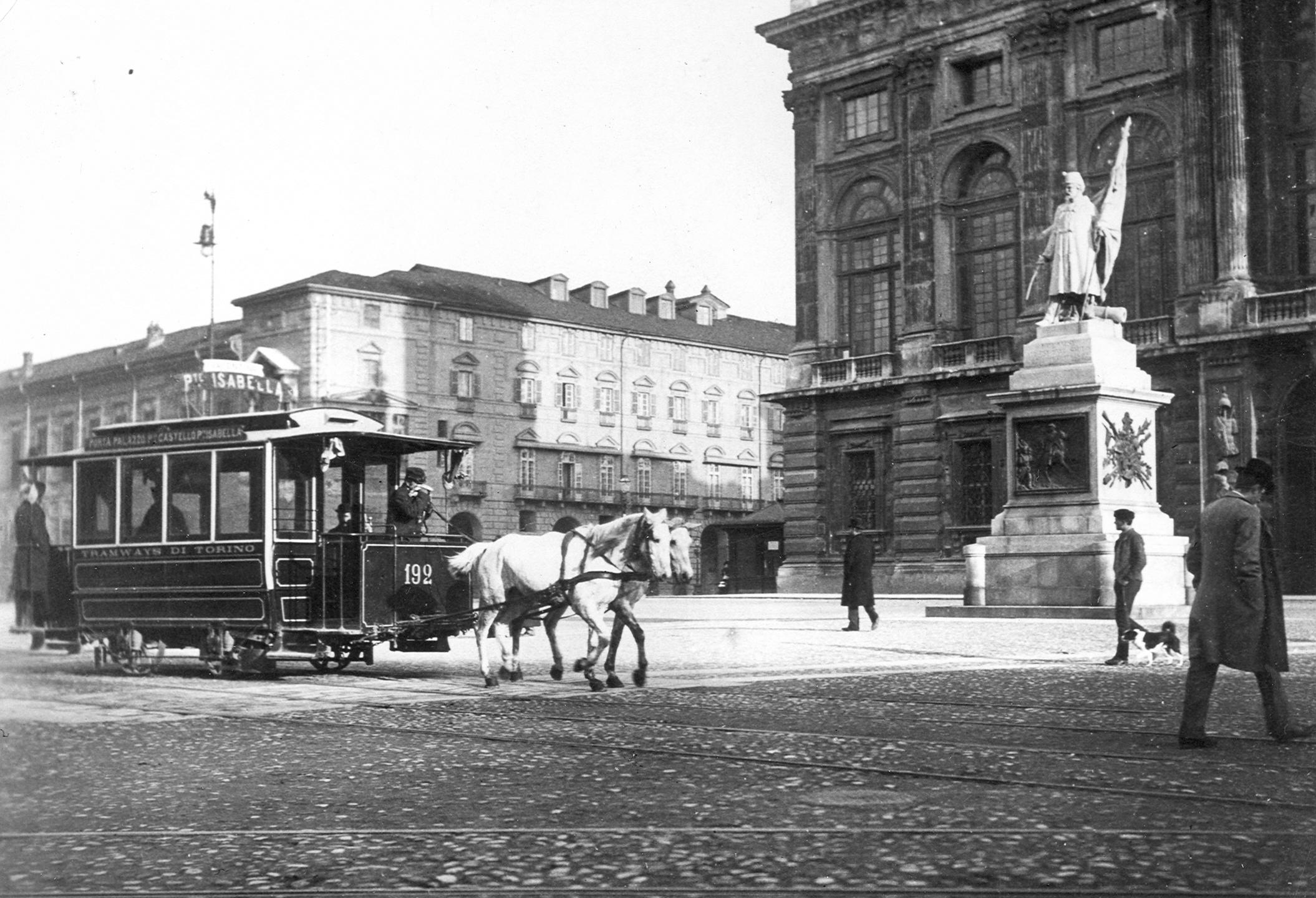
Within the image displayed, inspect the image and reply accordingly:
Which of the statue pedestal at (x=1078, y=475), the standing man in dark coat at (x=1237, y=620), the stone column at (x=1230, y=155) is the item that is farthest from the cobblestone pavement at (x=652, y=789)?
the stone column at (x=1230, y=155)

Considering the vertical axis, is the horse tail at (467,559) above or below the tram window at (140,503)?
below

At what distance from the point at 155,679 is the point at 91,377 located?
17.7 ft

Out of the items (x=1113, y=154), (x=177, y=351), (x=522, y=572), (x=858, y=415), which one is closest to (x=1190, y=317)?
(x=1113, y=154)

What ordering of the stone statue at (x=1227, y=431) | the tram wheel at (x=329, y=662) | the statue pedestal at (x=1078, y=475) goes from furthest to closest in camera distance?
the stone statue at (x=1227, y=431) → the statue pedestal at (x=1078, y=475) → the tram wheel at (x=329, y=662)

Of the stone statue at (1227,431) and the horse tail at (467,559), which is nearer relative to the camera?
the horse tail at (467,559)

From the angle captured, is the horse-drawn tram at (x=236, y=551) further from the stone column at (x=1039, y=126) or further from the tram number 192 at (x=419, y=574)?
the stone column at (x=1039, y=126)

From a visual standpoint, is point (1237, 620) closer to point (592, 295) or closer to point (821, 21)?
point (821, 21)

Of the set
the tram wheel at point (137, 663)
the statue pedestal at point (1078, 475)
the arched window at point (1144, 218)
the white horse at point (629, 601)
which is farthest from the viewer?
the arched window at point (1144, 218)

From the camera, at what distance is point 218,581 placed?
15.6 metres

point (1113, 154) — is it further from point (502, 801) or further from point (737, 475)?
point (502, 801)

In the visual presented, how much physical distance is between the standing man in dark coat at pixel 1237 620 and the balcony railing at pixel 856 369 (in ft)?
129

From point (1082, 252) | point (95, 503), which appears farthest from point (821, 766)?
point (1082, 252)

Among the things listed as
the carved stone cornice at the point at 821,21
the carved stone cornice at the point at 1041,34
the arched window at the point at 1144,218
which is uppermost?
the carved stone cornice at the point at 821,21

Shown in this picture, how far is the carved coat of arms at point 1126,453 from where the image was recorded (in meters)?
25.0
